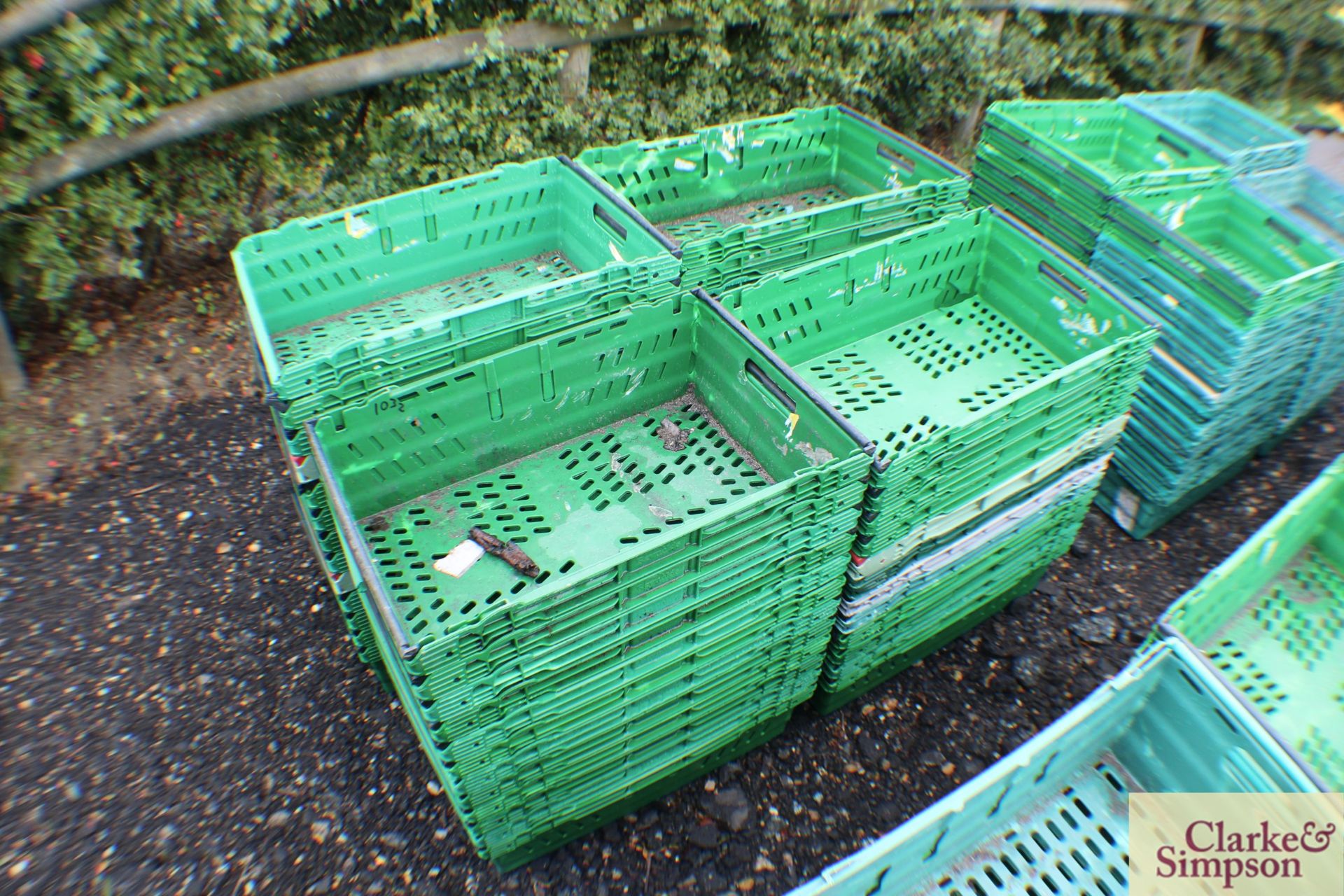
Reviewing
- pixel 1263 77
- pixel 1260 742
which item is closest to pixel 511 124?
pixel 1260 742

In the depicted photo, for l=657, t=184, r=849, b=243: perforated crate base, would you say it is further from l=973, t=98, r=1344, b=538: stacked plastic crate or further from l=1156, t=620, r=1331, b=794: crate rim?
l=1156, t=620, r=1331, b=794: crate rim

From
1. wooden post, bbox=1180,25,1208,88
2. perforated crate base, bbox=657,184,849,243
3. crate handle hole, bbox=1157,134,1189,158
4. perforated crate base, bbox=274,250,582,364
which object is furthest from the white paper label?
wooden post, bbox=1180,25,1208,88

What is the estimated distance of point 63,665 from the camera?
3.48 m

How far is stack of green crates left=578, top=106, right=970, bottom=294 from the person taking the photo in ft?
11.9

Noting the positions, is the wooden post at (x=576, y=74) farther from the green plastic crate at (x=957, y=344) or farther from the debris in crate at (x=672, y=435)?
the debris in crate at (x=672, y=435)

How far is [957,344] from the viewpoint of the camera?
3732 millimetres

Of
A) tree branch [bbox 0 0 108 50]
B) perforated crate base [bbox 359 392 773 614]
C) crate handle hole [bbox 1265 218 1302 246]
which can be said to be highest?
tree branch [bbox 0 0 108 50]

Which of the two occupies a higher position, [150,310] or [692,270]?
[692,270]

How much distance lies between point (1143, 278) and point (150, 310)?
5.26m

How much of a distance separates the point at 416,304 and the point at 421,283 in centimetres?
14

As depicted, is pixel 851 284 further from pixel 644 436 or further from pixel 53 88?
pixel 53 88

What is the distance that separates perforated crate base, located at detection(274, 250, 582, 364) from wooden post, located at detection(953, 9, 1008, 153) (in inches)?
188

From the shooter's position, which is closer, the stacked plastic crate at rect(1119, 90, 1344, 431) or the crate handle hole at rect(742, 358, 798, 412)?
the crate handle hole at rect(742, 358, 798, 412)

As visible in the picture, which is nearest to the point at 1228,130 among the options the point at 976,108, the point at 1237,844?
the point at 976,108
